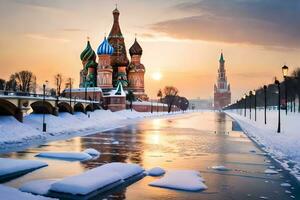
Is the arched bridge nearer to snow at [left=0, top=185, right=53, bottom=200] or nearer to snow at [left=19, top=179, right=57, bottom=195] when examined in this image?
snow at [left=19, top=179, right=57, bottom=195]

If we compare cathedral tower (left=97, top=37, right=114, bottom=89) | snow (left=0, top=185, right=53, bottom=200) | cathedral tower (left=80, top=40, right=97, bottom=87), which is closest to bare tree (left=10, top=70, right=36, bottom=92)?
cathedral tower (left=80, top=40, right=97, bottom=87)

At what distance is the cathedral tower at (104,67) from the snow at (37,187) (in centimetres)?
8343

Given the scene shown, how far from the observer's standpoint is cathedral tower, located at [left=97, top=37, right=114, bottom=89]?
96.1 m

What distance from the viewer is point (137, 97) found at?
104 meters

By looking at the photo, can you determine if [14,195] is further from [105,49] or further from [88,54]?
[88,54]

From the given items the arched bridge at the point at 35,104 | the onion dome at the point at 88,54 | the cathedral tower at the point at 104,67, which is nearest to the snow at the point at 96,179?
the arched bridge at the point at 35,104

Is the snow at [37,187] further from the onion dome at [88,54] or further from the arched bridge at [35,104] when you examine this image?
the onion dome at [88,54]

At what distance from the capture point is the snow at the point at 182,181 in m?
12.4

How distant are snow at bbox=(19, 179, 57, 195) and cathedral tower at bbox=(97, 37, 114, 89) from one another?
83.4 m

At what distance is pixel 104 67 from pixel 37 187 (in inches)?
3359

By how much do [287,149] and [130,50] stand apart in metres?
89.1

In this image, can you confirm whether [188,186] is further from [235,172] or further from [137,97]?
[137,97]

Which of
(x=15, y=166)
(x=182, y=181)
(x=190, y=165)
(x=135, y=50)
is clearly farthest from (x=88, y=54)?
(x=182, y=181)

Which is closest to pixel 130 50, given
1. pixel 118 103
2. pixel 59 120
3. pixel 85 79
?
pixel 85 79
